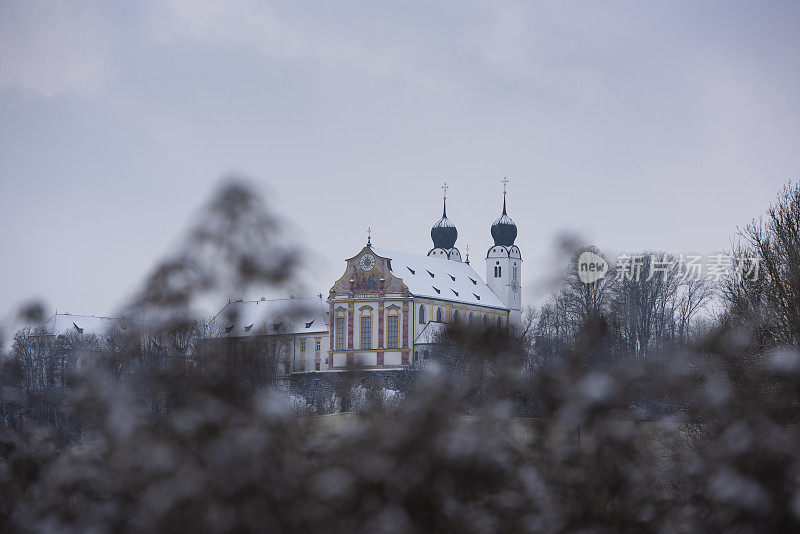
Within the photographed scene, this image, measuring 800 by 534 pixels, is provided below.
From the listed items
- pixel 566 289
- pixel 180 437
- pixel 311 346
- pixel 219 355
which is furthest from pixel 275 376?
pixel 311 346

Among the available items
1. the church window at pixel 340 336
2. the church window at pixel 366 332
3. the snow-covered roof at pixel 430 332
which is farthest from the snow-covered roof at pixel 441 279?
the church window at pixel 340 336

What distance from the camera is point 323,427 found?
7.83m

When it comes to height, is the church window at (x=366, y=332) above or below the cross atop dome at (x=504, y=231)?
below

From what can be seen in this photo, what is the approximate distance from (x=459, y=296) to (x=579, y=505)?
8158cm

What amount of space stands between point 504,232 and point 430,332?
67.9 ft

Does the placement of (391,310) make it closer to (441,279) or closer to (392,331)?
(392,331)

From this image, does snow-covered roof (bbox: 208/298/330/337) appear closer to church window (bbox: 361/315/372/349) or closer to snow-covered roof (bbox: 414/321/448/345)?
snow-covered roof (bbox: 414/321/448/345)

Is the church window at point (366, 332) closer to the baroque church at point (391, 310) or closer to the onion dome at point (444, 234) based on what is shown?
the baroque church at point (391, 310)

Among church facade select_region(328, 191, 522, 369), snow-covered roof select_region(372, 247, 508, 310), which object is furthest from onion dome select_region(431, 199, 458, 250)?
church facade select_region(328, 191, 522, 369)

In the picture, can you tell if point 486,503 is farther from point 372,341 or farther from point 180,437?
point 372,341

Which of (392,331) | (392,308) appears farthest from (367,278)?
(392,331)

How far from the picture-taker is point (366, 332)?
3204 inches

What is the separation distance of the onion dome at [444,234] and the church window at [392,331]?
18.2 metres

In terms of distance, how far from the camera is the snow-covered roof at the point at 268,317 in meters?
8.18
